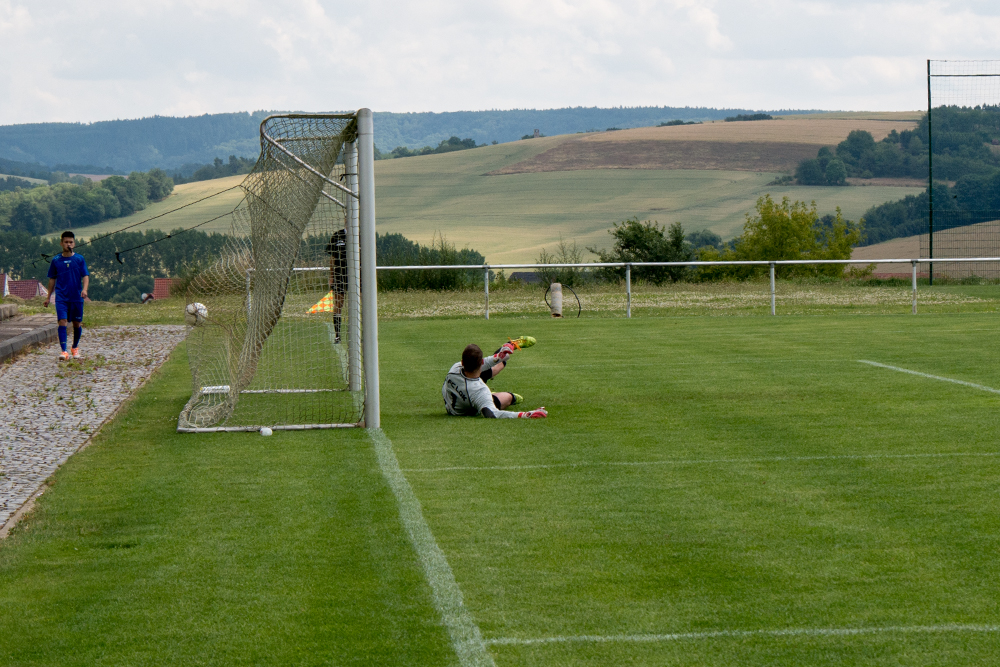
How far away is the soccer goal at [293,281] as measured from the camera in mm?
9438

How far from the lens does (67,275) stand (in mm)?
15844

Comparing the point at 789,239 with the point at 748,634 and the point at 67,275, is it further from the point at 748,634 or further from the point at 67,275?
the point at 748,634

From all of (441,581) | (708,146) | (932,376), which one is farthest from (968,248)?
(708,146)

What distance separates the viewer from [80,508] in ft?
21.6

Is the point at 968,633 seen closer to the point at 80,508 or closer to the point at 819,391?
the point at 80,508

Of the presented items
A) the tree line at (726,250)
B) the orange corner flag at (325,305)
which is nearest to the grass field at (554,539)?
the orange corner flag at (325,305)

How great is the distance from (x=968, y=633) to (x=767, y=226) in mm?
45782

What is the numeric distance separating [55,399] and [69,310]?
4662 millimetres

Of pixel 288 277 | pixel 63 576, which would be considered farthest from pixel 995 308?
pixel 63 576

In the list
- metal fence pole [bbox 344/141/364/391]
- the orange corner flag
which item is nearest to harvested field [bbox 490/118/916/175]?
the orange corner flag

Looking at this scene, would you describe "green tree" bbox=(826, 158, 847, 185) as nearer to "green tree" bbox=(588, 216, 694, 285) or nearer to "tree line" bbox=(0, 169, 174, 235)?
"green tree" bbox=(588, 216, 694, 285)

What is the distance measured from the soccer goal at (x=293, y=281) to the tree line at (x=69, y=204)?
87698mm

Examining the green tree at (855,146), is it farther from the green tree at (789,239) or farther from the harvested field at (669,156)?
the green tree at (789,239)

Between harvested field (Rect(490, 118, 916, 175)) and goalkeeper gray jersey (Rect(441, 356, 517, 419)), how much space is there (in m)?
95.8
